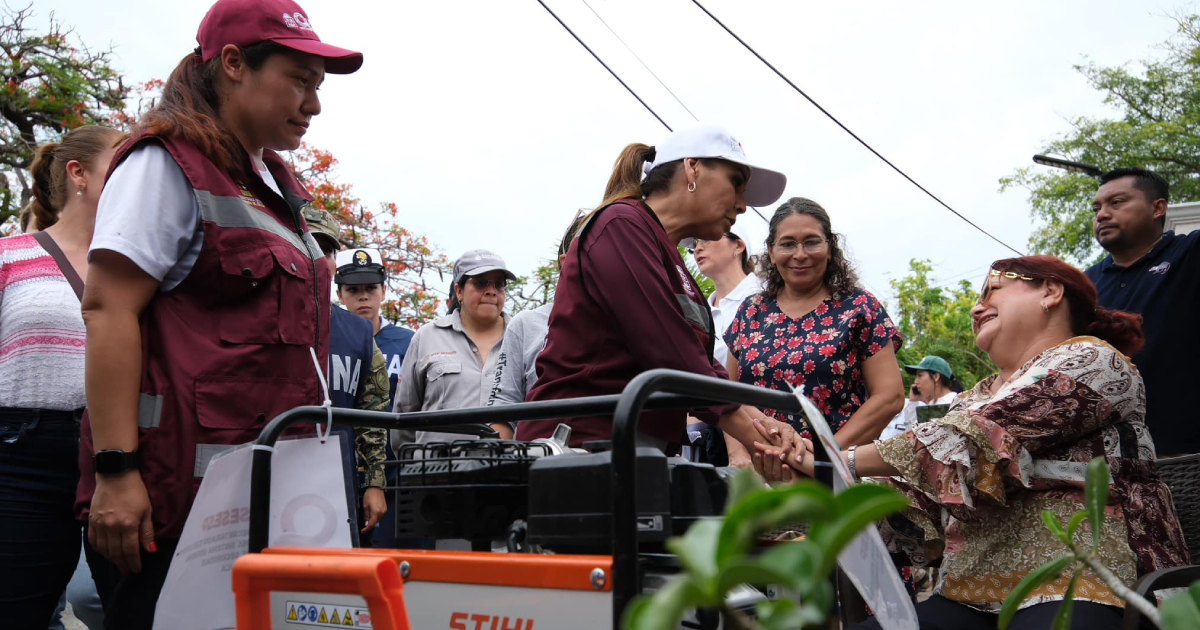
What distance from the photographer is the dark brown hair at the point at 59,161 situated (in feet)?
9.18

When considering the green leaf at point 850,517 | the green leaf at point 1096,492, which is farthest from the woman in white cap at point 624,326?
the green leaf at point 850,517

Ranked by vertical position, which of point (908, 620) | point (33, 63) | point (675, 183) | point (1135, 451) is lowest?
point (908, 620)

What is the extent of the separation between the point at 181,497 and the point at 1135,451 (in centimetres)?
220

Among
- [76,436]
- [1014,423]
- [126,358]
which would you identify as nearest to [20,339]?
[76,436]

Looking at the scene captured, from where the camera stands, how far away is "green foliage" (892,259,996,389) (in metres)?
27.3

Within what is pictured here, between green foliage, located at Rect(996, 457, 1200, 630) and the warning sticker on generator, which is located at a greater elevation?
green foliage, located at Rect(996, 457, 1200, 630)

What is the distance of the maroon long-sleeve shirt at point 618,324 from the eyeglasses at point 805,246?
5.13ft

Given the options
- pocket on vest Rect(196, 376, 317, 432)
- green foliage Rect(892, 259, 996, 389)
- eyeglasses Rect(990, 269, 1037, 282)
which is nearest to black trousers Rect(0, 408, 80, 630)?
pocket on vest Rect(196, 376, 317, 432)

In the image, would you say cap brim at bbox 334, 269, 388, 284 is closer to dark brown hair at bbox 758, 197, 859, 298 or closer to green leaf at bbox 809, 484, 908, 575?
dark brown hair at bbox 758, 197, 859, 298

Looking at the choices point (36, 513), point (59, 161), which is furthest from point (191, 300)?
point (59, 161)

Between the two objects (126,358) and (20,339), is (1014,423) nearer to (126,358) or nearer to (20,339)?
(126,358)

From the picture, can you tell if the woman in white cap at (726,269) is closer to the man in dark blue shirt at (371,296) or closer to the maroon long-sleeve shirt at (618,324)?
the man in dark blue shirt at (371,296)

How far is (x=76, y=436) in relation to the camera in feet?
8.05

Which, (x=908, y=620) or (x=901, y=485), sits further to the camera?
(x=901, y=485)
